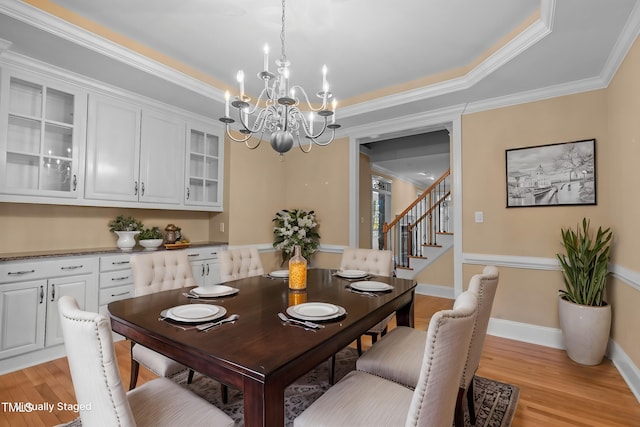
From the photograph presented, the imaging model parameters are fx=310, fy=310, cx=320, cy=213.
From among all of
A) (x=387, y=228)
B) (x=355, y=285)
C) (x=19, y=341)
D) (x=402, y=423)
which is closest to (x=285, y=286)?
(x=355, y=285)

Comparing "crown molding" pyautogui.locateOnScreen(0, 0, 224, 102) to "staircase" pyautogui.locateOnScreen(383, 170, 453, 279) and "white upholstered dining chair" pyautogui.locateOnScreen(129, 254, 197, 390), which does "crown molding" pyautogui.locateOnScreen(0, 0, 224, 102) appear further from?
"staircase" pyautogui.locateOnScreen(383, 170, 453, 279)

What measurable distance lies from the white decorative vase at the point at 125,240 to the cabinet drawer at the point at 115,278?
0.87 feet

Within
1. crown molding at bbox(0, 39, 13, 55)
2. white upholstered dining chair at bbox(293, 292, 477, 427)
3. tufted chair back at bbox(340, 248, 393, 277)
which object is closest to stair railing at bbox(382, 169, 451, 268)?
tufted chair back at bbox(340, 248, 393, 277)

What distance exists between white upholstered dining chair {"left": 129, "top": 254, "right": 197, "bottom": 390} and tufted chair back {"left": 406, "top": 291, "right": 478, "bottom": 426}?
1.32 metres

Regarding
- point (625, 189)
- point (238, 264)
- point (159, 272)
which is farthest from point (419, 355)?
Result: point (625, 189)

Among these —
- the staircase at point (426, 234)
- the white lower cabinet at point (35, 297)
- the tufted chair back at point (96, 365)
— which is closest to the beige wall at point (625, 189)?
the staircase at point (426, 234)

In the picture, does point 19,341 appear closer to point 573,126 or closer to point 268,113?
point 268,113

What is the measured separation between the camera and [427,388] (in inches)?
35.9

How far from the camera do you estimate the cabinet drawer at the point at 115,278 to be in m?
2.90

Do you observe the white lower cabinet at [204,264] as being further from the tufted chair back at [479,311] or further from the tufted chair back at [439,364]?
the tufted chair back at [439,364]

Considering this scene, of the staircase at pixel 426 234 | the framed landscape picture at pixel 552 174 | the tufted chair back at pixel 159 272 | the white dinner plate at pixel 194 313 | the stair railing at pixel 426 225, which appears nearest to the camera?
the white dinner plate at pixel 194 313

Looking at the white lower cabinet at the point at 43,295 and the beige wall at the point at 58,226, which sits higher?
the beige wall at the point at 58,226

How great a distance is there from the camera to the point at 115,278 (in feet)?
9.78

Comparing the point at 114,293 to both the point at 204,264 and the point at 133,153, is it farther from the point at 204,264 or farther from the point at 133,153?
the point at 133,153
